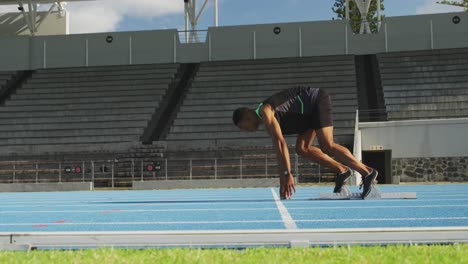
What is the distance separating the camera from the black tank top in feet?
21.5

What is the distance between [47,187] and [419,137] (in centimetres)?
1326

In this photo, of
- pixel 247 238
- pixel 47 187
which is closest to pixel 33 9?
pixel 47 187

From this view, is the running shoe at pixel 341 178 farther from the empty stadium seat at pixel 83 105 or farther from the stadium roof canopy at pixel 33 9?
the stadium roof canopy at pixel 33 9

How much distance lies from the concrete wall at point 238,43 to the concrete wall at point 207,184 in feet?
35.0

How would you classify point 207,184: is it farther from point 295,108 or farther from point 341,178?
point 295,108

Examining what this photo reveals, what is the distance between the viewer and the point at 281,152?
5.91 m

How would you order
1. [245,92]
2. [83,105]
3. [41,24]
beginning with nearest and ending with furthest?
[245,92] → [83,105] → [41,24]

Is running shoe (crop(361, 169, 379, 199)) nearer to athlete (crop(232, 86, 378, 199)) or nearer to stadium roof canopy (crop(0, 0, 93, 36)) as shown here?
athlete (crop(232, 86, 378, 199))

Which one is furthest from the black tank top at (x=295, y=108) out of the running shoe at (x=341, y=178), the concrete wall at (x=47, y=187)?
the concrete wall at (x=47, y=187)

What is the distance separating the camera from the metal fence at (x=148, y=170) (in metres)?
20.1

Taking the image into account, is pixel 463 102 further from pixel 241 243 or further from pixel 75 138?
pixel 241 243

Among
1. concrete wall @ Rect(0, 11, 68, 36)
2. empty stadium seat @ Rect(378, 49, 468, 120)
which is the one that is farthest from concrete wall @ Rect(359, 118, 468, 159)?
concrete wall @ Rect(0, 11, 68, 36)

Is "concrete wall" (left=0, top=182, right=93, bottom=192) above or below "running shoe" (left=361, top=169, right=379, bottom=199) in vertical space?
below

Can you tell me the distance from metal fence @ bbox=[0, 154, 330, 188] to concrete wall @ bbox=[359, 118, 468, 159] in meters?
2.53
